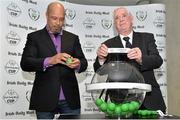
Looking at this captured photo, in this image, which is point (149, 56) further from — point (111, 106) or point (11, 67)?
point (11, 67)

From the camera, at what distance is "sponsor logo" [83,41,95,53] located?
12.6 ft

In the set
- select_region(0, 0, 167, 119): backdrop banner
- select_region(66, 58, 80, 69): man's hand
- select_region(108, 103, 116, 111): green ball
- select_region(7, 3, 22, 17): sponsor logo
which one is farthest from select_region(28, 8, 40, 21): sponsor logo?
select_region(108, 103, 116, 111): green ball

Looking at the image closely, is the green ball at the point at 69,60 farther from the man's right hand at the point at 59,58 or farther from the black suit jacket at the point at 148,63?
the black suit jacket at the point at 148,63

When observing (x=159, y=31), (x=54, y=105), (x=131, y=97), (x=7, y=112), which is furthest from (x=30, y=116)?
A: (x=131, y=97)

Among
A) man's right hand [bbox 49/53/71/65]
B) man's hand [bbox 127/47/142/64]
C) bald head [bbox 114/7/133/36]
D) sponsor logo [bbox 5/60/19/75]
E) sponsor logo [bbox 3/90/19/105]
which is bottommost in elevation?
sponsor logo [bbox 3/90/19/105]

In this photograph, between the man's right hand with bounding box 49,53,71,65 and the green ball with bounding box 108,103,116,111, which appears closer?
the green ball with bounding box 108,103,116,111

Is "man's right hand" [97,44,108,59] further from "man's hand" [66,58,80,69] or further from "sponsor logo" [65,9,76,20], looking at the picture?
"sponsor logo" [65,9,76,20]

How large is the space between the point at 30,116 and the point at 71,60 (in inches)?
58.4

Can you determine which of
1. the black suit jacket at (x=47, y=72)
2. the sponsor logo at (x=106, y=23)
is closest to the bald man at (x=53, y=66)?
the black suit jacket at (x=47, y=72)

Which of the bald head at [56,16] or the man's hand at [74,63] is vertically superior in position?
the bald head at [56,16]

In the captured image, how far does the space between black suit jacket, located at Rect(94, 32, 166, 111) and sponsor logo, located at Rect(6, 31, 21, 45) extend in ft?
4.57

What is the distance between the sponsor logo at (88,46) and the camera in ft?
12.6

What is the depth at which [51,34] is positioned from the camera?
238 cm

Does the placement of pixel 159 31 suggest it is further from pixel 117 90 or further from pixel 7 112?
pixel 117 90
